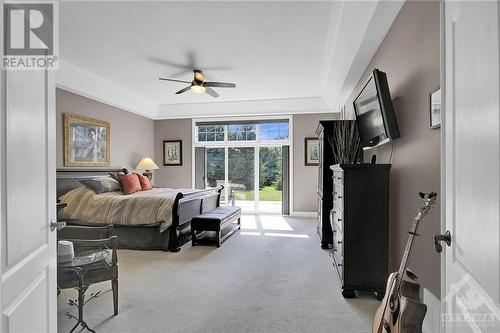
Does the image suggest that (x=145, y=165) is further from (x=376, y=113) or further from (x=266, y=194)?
(x=376, y=113)

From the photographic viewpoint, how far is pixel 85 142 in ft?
17.7

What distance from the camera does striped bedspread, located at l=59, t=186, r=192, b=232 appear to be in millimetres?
4156

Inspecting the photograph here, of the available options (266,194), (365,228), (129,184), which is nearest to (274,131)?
(266,194)

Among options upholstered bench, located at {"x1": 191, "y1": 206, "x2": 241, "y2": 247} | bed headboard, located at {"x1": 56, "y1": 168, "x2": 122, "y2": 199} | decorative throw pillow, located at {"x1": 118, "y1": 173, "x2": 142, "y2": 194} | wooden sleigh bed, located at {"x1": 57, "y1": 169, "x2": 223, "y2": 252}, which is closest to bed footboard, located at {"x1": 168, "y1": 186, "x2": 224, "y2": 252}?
wooden sleigh bed, located at {"x1": 57, "y1": 169, "x2": 223, "y2": 252}

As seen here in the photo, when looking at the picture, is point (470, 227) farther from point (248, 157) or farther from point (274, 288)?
point (248, 157)

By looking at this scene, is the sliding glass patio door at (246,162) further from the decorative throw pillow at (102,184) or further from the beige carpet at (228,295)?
the beige carpet at (228,295)

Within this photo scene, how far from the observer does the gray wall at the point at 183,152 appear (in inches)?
310

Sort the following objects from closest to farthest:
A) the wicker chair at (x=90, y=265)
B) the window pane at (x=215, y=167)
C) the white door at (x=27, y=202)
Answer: the white door at (x=27, y=202) < the wicker chair at (x=90, y=265) < the window pane at (x=215, y=167)

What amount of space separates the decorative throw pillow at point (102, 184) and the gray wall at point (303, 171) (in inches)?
160

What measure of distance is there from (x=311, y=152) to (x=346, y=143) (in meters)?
3.19

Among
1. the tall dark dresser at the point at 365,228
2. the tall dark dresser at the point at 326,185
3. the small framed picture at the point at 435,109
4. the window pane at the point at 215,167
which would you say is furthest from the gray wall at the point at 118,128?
the small framed picture at the point at 435,109

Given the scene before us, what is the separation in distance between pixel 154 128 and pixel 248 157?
2746 mm

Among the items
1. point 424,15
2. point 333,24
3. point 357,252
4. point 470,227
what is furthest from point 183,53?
→ point 470,227

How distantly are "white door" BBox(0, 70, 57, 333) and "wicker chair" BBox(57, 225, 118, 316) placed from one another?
2.53 feet
